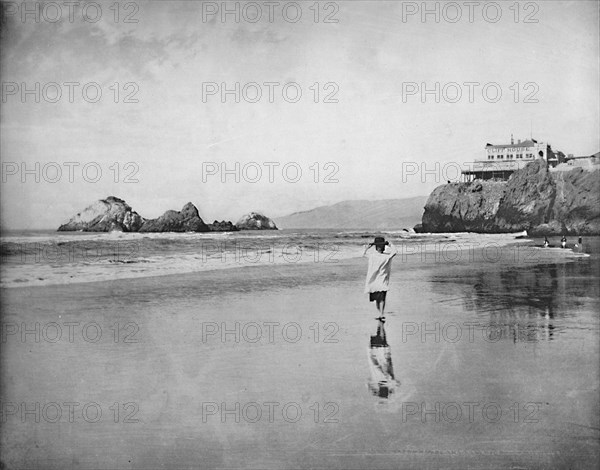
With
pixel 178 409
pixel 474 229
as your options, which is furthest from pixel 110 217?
pixel 474 229

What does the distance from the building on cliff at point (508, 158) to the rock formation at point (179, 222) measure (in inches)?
90.4

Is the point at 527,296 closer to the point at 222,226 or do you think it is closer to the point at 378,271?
the point at 378,271

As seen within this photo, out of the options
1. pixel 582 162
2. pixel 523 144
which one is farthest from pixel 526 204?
pixel 523 144

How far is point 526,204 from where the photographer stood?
500 cm

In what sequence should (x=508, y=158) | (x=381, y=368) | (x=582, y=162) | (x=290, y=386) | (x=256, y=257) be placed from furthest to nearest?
1. (x=256, y=257)
2. (x=508, y=158)
3. (x=582, y=162)
4. (x=381, y=368)
5. (x=290, y=386)

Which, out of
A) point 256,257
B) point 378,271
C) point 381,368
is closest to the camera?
point 381,368

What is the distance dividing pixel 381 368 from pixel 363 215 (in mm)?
1693

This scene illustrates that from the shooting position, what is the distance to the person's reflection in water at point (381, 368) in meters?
2.88

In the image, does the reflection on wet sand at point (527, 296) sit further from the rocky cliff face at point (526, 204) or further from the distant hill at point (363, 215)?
the distant hill at point (363, 215)

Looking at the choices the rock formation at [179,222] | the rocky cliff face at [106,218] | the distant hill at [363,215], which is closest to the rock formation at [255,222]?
the distant hill at [363,215]

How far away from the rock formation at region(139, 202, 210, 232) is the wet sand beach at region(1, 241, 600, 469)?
72 cm

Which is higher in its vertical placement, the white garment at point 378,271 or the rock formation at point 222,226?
the rock formation at point 222,226

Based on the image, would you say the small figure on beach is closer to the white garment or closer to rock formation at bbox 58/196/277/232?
the white garment

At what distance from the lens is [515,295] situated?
4.49 metres
